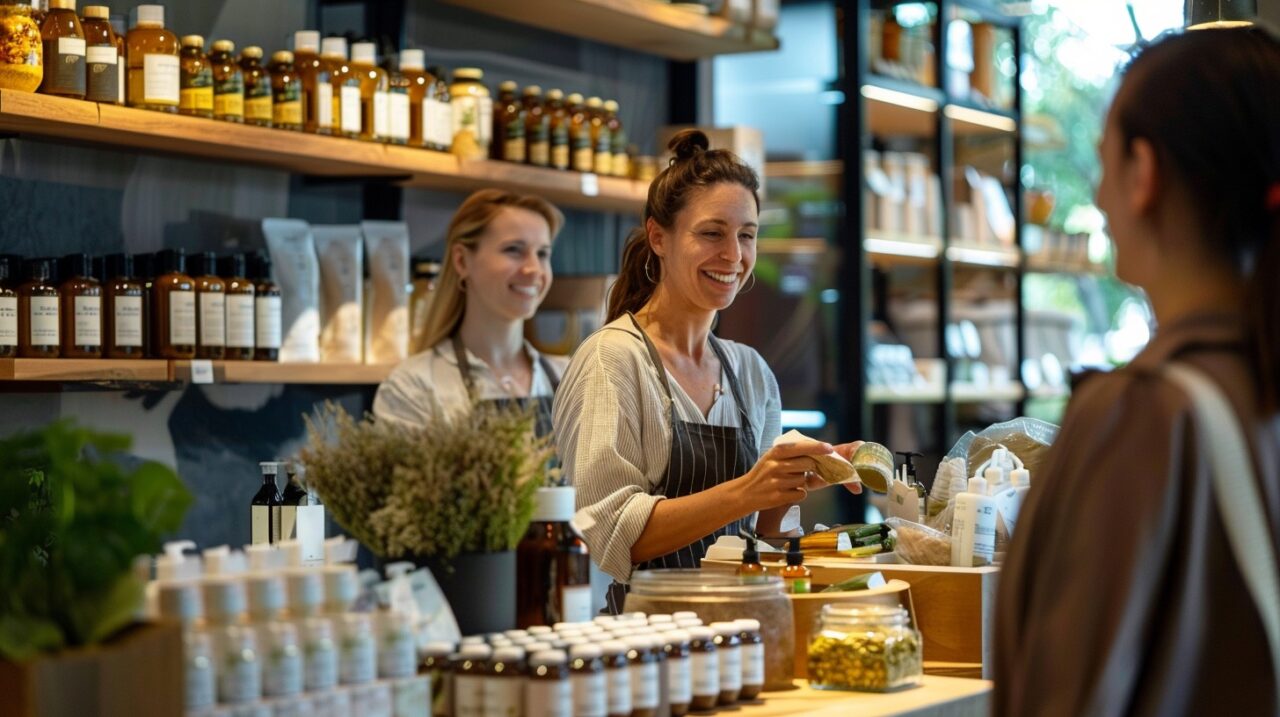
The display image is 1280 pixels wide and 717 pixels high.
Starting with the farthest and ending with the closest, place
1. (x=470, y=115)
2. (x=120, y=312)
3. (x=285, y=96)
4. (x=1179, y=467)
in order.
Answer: (x=470, y=115) < (x=285, y=96) < (x=120, y=312) < (x=1179, y=467)

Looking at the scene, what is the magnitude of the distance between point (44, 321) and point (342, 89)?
3.09 feet

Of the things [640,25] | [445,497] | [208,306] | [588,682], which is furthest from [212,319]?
[588,682]

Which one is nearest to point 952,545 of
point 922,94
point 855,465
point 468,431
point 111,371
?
point 855,465

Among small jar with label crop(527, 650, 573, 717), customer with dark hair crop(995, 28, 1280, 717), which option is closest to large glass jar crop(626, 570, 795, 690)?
small jar with label crop(527, 650, 573, 717)

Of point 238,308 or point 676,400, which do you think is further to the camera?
point 238,308

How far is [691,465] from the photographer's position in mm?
2850

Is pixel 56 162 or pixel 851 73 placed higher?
pixel 851 73

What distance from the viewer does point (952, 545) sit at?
241cm

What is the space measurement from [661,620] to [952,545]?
2.27 feet

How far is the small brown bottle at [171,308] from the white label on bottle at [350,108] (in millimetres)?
576

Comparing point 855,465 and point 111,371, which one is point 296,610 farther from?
point 111,371

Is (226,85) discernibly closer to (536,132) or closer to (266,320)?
(266,320)

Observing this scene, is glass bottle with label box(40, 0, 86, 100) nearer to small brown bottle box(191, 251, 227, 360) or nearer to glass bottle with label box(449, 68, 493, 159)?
small brown bottle box(191, 251, 227, 360)

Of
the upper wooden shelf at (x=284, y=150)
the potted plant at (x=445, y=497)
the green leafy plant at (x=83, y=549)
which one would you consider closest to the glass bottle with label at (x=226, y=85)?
the upper wooden shelf at (x=284, y=150)
